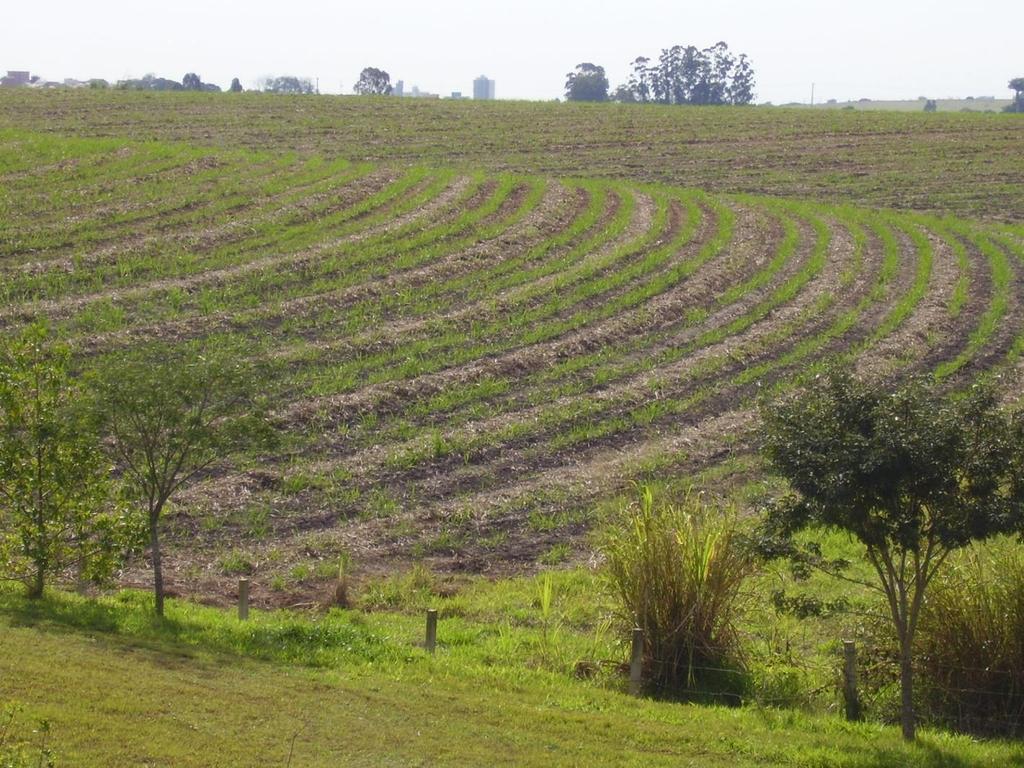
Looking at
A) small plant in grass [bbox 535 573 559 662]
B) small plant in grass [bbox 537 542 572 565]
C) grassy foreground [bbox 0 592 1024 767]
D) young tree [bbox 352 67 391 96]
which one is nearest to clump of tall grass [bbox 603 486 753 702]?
grassy foreground [bbox 0 592 1024 767]

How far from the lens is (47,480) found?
1570 centimetres

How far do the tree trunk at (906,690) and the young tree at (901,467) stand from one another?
1cm

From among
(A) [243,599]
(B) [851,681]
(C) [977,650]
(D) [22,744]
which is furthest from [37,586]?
(C) [977,650]

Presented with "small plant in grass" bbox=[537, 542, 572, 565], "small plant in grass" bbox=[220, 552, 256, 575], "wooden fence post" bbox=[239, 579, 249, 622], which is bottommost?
"wooden fence post" bbox=[239, 579, 249, 622]

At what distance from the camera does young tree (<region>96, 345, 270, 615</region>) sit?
1525cm

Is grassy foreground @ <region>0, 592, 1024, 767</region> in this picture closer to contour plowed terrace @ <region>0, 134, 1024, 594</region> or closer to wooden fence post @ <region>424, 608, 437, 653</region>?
wooden fence post @ <region>424, 608, 437, 653</region>

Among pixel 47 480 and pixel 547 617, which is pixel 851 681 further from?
pixel 47 480

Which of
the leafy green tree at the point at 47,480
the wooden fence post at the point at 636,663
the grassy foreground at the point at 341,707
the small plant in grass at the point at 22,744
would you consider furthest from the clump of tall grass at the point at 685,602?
the small plant in grass at the point at 22,744

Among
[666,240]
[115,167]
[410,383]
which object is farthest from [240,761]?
[115,167]

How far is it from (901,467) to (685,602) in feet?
Answer: 11.9

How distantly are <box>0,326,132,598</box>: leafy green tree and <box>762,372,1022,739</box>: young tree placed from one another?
27.3 feet

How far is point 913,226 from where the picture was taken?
44.7 m

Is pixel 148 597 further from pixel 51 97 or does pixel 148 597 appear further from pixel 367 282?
pixel 51 97

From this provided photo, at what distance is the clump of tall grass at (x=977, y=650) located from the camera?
1418 cm
